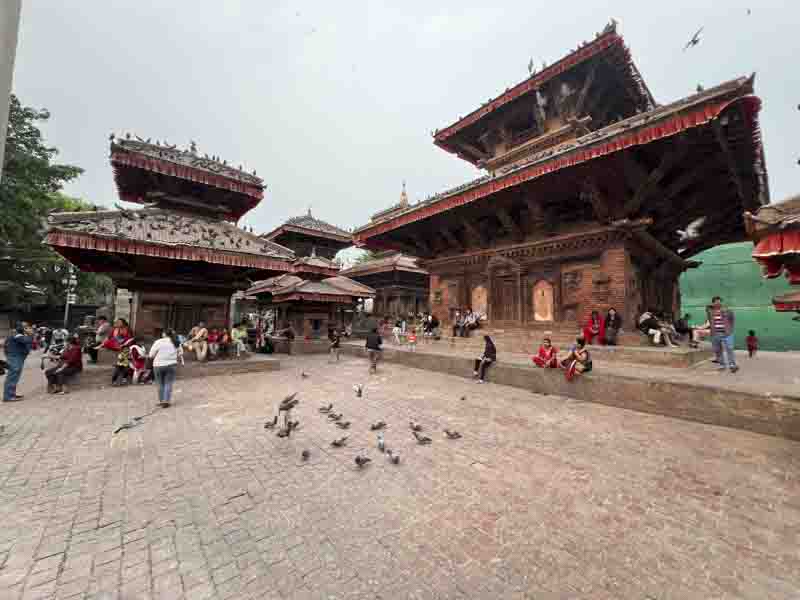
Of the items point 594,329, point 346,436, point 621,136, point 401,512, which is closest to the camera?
point 401,512

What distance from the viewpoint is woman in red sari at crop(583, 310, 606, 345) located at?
852 cm

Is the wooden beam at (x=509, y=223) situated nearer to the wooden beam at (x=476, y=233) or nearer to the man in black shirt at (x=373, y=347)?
the wooden beam at (x=476, y=233)

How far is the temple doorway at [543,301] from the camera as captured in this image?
33.4ft

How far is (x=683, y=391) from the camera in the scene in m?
5.35

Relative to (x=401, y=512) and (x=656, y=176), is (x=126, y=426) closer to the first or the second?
(x=401, y=512)

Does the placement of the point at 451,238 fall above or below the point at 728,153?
below

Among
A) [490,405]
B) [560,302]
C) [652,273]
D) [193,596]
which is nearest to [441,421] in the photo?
[490,405]

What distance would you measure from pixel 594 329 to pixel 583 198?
352 cm

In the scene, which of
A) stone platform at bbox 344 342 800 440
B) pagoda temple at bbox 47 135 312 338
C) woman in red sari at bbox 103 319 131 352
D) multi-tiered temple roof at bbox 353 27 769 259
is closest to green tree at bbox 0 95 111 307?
pagoda temple at bbox 47 135 312 338

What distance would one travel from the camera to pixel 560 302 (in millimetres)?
9844

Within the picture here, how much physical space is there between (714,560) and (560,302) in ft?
26.4

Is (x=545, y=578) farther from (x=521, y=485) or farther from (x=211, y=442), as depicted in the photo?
(x=211, y=442)

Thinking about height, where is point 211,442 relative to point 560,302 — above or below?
below

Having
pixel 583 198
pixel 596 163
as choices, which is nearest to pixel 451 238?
pixel 583 198
